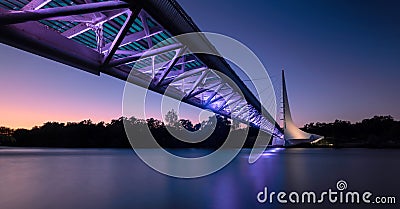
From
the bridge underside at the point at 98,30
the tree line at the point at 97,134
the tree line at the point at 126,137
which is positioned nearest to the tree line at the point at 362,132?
the tree line at the point at 126,137

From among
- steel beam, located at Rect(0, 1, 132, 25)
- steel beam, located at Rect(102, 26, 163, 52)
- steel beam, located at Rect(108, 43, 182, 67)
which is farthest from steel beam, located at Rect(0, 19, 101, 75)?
steel beam, located at Rect(0, 1, 132, 25)

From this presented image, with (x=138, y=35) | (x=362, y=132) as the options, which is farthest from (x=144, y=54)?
(x=362, y=132)

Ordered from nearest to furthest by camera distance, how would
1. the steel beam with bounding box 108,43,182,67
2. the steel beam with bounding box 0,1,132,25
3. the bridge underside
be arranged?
the steel beam with bounding box 0,1,132,25, the bridge underside, the steel beam with bounding box 108,43,182,67

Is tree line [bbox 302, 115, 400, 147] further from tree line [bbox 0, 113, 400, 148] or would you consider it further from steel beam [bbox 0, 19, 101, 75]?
→ steel beam [bbox 0, 19, 101, 75]

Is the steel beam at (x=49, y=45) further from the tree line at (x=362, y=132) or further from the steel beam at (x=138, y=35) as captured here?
the tree line at (x=362, y=132)

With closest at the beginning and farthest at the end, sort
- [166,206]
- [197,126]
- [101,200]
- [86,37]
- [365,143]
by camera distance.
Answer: [166,206] < [101,200] < [86,37] < [197,126] < [365,143]

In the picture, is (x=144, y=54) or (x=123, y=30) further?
(x=144, y=54)

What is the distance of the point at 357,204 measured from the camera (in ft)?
19.5

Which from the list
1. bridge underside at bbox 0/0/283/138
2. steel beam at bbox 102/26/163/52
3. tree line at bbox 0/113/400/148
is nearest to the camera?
bridge underside at bbox 0/0/283/138

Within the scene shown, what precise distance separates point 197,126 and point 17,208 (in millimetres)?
73557

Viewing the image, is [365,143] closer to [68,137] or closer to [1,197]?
[68,137]

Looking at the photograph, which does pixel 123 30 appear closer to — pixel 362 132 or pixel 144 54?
pixel 144 54

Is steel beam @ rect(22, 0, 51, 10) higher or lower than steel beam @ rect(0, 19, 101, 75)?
higher

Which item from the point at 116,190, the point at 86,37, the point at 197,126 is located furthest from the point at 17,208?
the point at 197,126
